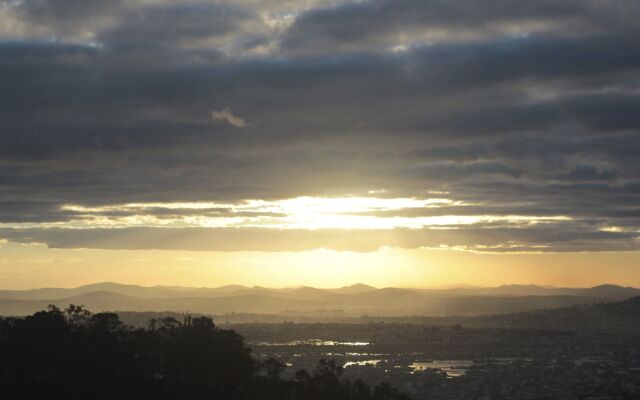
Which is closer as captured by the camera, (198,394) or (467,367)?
(198,394)

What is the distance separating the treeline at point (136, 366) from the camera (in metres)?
54.6

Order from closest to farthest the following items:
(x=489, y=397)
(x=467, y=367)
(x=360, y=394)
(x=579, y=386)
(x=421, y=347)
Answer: (x=360, y=394) → (x=489, y=397) → (x=579, y=386) → (x=467, y=367) → (x=421, y=347)

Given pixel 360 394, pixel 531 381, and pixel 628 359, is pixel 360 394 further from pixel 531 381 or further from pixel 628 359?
pixel 628 359

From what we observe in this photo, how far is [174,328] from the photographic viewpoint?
73.3 m

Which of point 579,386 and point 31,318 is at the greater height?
point 31,318

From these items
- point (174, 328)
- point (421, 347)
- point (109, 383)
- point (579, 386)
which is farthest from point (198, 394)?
point (421, 347)

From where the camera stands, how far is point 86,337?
67375 mm

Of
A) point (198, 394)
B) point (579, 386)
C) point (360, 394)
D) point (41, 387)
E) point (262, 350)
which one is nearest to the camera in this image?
point (41, 387)

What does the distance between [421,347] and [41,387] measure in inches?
5691

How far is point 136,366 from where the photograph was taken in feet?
200

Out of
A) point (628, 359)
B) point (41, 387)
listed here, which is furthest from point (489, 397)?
point (41, 387)

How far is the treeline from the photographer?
179 ft

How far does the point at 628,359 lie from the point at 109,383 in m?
108

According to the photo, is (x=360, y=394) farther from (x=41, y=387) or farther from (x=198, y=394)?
(x=41, y=387)
